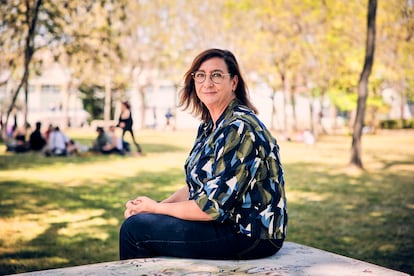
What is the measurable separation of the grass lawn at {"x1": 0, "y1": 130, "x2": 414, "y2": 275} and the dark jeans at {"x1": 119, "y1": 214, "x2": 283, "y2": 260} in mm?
2454

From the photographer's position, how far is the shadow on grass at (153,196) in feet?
19.2

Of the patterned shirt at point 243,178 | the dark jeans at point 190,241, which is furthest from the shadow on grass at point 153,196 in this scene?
the patterned shirt at point 243,178

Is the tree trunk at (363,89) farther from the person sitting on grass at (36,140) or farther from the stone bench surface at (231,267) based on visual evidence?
the stone bench surface at (231,267)

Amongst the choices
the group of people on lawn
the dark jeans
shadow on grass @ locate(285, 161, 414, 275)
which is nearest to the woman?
the dark jeans

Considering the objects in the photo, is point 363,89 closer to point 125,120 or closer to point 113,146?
point 113,146

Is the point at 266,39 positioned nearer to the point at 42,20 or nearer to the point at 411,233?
the point at 42,20

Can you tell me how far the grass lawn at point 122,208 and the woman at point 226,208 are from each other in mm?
2532

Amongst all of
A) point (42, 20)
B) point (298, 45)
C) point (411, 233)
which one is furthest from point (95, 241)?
point (298, 45)

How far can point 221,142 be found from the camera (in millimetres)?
3041

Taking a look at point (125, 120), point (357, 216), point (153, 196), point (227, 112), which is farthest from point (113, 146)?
point (227, 112)

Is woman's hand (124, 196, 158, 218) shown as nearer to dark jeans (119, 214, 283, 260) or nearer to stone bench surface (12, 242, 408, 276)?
dark jeans (119, 214, 283, 260)

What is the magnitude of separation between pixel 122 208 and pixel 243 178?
19.6 feet

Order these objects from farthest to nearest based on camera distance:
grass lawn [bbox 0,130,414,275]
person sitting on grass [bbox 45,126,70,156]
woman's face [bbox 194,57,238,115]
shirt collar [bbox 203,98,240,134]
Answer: person sitting on grass [bbox 45,126,70,156] < grass lawn [bbox 0,130,414,275] < woman's face [bbox 194,57,238,115] < shirt collar [bbox 203,98,240,134]

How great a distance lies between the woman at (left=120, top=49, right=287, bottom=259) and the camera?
298 cm
